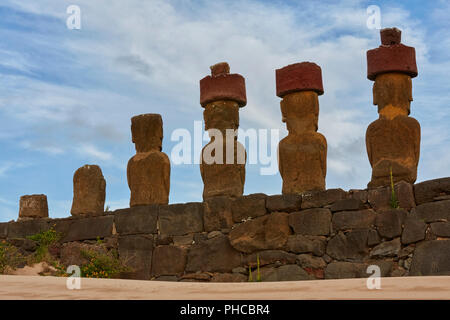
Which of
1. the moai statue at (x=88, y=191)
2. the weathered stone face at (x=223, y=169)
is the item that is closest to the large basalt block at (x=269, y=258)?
the weathered stone face at (x=223, y=169)

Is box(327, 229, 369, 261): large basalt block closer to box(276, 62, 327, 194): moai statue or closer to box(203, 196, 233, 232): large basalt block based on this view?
box(276, 62, 327, 194): moai statue

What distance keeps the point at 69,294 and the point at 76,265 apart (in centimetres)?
638

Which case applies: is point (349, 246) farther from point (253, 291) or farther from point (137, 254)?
point (253, 291)

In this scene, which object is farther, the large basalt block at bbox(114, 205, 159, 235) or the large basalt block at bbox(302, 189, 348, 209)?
the large basalt block at bbox(114, 205, 159, 235)

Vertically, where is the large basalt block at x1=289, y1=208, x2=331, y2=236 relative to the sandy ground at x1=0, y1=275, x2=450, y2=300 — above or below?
above

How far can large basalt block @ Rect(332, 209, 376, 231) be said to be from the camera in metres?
7.16

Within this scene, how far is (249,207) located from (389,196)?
6.22ft

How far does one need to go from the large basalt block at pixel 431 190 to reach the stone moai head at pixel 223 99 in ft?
9.75

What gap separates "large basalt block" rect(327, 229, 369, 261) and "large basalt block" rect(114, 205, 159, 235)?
2.78m

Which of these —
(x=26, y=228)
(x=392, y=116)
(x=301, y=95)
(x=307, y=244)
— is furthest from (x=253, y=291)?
(x=26, y=228)

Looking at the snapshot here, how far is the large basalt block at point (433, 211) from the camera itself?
670 centimetres

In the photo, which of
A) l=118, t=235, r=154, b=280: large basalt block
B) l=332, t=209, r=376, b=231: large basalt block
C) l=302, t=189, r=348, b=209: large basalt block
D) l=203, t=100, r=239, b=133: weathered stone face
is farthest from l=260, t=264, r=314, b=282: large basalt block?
l=203, t=100, r=239, b=133: weathered stone face

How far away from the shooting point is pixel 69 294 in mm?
3119

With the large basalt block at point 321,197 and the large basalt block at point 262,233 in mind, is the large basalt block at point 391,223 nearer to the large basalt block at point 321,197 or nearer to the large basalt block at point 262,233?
the large basalt block at point 321,197
